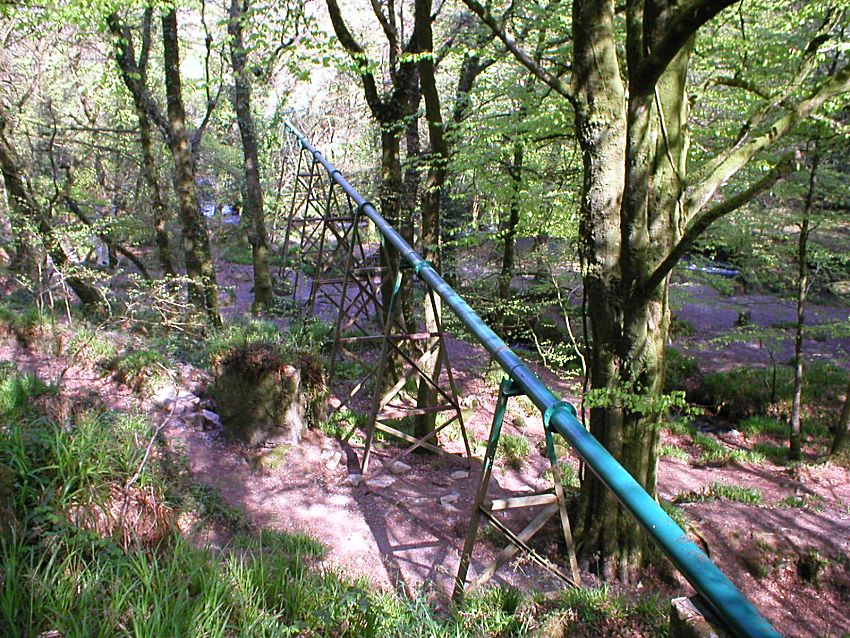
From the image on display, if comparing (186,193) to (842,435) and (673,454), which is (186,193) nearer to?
(673,454)

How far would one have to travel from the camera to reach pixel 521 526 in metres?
5.11

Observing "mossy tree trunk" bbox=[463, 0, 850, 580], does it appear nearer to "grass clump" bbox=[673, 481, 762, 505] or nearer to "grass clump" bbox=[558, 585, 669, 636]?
"grass clump" bbox=[558, 585, 669, 636]

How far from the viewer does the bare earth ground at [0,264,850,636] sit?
4453 millimetres

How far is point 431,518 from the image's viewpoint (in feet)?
17.5

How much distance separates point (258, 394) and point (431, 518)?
8.19 ft

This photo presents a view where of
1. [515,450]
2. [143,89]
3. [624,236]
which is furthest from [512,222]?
[143,89]

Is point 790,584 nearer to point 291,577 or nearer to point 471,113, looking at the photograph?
point 291,577

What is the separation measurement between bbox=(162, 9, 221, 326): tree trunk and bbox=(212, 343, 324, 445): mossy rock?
2.59 metres

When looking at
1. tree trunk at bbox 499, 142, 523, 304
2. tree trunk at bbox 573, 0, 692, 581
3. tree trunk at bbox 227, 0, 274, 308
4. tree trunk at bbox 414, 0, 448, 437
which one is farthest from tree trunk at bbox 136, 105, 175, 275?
tree trunk at bbox 573, 0, 692, 581

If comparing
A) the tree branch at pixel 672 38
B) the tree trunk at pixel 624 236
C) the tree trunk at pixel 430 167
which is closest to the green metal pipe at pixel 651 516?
the tree trunk at pixel 624 236

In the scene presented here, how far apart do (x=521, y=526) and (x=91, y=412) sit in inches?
152

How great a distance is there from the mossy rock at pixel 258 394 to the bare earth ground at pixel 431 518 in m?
0.23

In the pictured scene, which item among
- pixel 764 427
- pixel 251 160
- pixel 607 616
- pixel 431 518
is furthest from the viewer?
pixel 251 160

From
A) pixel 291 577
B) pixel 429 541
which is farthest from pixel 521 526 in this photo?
pixel 291 577
